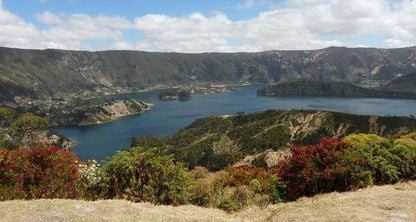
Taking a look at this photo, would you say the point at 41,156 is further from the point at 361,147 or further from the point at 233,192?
the point at 361,147

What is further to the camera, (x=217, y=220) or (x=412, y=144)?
(x=412, y=144)

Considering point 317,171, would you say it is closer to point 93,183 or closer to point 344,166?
point 344,166

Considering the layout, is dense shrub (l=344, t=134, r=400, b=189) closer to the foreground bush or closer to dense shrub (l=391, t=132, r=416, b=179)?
dense shrub (l=391, t=132, r=416, b=179)

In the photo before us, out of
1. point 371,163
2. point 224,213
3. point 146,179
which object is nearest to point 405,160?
point 371,163

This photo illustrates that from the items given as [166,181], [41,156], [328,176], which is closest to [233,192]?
[166,181]

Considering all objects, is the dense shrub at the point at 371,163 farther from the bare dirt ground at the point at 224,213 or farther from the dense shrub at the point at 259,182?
the dense shrub at the point at 259,182

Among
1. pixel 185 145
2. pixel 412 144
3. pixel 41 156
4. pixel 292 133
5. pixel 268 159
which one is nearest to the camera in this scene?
pixel 41 156

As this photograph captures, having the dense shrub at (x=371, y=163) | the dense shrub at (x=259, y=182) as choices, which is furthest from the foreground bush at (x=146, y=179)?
the dense shrub at (x=371, y=163)
